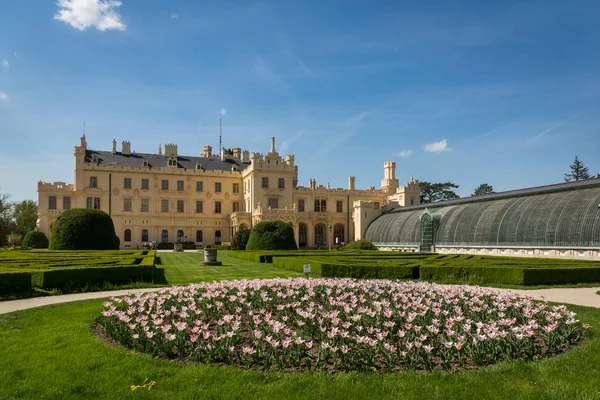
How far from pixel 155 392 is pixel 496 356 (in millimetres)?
5348

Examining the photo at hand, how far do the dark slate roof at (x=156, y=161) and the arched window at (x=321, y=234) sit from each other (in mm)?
14841

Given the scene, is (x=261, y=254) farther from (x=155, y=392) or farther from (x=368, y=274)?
(x=155, y=392)

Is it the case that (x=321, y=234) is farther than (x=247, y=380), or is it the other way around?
(x=321, y=234)

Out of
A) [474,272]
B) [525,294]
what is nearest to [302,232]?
[474,272]

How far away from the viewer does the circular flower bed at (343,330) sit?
739 centimetres

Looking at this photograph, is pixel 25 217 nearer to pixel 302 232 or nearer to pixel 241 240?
pixel 302 232

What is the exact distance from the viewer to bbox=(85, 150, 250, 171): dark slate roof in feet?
204

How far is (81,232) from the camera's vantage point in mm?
31688

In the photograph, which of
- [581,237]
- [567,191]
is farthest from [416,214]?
[581,237]

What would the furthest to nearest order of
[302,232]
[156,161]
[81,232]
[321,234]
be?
1. [156,161]
2. [321,234]
3. [302,232]
4. [81,232]

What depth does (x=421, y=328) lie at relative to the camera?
8477 mm

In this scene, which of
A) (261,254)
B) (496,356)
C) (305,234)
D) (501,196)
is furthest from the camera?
(305,234)

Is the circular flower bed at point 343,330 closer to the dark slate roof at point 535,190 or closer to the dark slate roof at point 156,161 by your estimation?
the dark slate roof at point 535,190

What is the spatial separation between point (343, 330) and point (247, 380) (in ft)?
8.55
